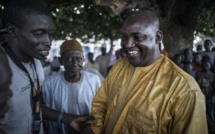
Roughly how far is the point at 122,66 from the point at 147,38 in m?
0.45

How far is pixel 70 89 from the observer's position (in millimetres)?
2895

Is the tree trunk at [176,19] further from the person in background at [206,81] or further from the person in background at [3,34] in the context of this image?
the person in background at [3,34]

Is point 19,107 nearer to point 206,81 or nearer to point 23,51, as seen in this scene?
point 23,51

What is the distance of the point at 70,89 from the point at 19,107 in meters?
1.26

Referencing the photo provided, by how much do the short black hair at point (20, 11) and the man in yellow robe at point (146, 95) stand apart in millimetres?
748

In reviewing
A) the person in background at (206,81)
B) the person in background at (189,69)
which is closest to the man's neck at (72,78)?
the person in background at (206,81)

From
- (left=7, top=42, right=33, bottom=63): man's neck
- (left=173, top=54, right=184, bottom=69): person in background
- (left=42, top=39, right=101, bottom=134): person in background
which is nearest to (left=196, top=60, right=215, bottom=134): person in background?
(left=173, top=54, right=184, bottom=69): person in background

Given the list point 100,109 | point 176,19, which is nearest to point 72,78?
point 100,109

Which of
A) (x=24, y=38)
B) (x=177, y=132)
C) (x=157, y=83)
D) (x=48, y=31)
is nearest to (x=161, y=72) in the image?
(x=157, y=83)

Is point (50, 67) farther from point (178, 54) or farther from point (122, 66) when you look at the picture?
point (122, 66)

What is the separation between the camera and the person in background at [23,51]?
1622mm

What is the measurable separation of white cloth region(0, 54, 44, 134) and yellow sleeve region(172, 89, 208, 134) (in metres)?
1.12

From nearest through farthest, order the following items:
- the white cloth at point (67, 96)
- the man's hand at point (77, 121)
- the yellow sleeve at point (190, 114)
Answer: the yellow sleeve at point (190, 114), the man's hand at point (77, 121), the white cloth at point (67, 96)

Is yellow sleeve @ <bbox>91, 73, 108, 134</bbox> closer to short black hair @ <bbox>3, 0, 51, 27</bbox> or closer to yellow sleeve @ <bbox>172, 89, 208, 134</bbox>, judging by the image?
yellow sleeve @ <bbox>172, 89, 208, 134</bbox>
